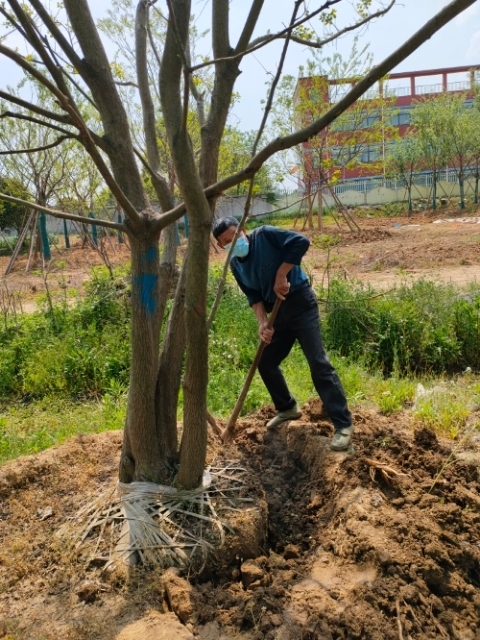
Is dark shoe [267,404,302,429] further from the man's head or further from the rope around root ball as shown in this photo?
the man's head

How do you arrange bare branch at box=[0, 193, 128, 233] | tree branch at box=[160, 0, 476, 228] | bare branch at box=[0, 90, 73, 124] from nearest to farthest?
tree branch at box=[160, 0, 476, 228]
bare branch at box=[0, 90, 73, 124]
bare branch at box=[0, 193, 128, 233]

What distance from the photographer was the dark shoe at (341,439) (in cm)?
335

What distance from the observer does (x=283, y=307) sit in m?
3.71

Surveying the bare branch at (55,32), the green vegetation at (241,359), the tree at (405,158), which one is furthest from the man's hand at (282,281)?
the tree at (405,158)

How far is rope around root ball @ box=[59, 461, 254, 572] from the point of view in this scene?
257 centimetres

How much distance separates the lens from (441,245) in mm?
15945

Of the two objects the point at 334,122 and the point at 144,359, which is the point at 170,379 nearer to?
the point at 144,359

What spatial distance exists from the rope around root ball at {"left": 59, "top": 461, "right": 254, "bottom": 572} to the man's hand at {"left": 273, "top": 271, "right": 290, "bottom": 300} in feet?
3.84

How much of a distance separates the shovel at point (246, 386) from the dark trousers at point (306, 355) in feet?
0.55

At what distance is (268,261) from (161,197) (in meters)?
0.87

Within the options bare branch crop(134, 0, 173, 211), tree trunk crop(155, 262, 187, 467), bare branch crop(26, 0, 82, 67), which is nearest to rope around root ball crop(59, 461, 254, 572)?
tree trunk crop(155, 262, 187, 467)

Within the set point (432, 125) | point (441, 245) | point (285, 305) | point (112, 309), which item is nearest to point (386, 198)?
point (432, 125)

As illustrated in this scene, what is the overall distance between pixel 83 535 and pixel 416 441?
195 centimetres

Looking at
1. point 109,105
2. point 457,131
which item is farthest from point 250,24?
point 457,131
